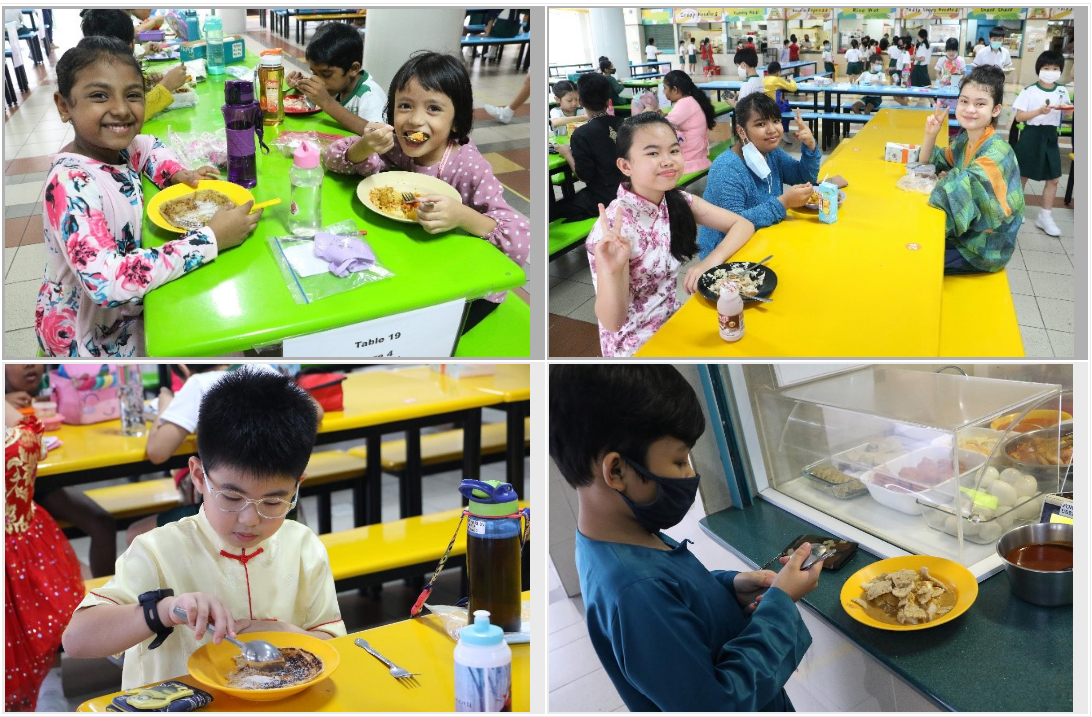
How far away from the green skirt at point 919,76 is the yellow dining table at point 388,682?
4.18ft

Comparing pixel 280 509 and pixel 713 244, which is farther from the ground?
pixel 713 244

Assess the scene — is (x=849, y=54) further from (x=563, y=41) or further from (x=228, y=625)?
(x=228, y=625)

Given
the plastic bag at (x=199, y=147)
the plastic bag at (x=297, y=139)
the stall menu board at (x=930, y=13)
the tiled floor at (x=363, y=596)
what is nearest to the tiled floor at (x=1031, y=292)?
the stall menu board at (x=930, y=13)

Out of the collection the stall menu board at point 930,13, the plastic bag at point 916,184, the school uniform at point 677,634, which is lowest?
the school uniform at point 677,634

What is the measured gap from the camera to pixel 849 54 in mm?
1497

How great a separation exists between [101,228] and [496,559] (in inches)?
40.6

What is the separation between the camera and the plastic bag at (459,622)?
159cm

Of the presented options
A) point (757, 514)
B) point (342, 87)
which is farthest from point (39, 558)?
point (757, 514)

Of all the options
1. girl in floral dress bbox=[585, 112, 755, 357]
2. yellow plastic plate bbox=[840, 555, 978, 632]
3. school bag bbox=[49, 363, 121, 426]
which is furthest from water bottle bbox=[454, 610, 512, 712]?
school bag bbox=[49, 363, 121, 426]

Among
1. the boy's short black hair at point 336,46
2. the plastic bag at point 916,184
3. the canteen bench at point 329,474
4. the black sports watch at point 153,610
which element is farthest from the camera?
the canteen bench at point 329,474

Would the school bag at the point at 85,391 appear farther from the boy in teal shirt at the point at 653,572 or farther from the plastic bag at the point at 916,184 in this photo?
the plastic bag at the point at 916,184

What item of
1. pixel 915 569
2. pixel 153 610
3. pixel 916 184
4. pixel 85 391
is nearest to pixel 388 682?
pixel 153 610

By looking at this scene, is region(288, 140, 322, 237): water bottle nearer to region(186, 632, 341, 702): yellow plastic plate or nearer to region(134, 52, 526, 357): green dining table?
region(134, 52, 526, 357): green dining table

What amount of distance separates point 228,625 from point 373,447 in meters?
2.16
